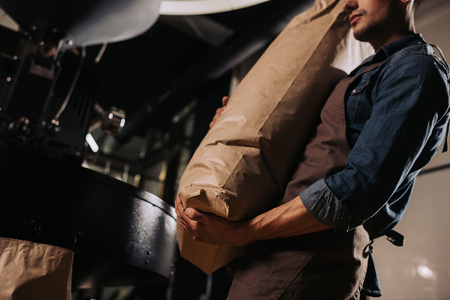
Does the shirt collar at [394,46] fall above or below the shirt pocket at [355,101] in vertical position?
above

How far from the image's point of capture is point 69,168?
0.77m

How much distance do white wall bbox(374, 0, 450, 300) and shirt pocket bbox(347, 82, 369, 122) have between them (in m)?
1.38

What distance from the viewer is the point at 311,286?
0.58 metres

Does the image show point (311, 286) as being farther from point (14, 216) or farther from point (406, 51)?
point (14, 216)

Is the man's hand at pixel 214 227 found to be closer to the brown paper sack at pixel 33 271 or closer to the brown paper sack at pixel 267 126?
the brown paper sack at pixel 267 126

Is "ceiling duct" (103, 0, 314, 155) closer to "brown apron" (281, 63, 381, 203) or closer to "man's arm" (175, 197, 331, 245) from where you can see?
"brown apron" (281, 63, 381, 203)

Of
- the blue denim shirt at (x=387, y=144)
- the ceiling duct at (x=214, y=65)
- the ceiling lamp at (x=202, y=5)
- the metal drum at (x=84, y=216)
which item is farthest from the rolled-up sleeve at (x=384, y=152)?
the ceiling duct at (x=214, y=65)

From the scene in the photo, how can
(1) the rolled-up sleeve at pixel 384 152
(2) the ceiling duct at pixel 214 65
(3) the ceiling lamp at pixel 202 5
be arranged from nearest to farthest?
(1) the rolled-up sleeve at pixel 384 152 < (3) the ceiling lamp at pixel 202 5 < (2) the ceiling duct at pixel 214 65

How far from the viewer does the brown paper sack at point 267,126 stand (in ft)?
2.02

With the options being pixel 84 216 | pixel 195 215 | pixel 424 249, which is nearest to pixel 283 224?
pixel 195 215

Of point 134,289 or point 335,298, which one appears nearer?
point 335,298

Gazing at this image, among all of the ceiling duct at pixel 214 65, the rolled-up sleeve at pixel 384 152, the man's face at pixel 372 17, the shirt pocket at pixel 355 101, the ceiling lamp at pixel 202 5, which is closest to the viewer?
the rolled-up sleeve at pixel 384 152

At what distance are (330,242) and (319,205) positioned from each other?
91 millimetres

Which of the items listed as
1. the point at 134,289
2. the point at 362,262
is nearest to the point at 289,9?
the point at 362,262
